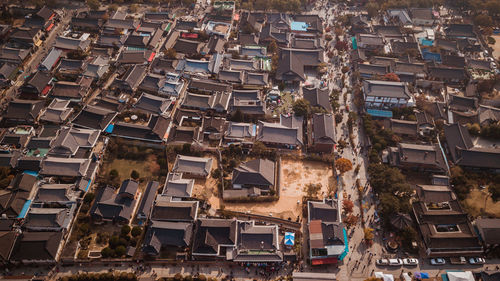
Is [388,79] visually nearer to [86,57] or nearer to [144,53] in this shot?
[144,53]

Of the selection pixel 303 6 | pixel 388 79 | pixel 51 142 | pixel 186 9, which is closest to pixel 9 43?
pixel 51 142

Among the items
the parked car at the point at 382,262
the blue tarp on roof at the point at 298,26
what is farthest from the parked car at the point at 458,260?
the blue tarp on roof at the point at 298,26

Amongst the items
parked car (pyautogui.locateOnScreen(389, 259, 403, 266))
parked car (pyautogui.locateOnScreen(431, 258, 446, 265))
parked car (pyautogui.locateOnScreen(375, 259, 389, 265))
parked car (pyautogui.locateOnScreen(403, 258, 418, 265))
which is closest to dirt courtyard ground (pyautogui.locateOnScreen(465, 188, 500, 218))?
parked car (pyautogui.locateOnScreen(431, 258, 446, 265))

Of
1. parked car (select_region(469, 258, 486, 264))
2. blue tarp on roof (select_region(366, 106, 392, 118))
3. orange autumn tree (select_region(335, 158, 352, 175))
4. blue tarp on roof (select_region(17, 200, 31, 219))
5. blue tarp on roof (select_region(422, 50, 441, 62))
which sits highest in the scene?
blue tarp on roof (select_region(422, 50, 441, 62))

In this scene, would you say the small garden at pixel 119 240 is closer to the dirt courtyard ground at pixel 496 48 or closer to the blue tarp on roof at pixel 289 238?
the blue tarp on roof at pixel 289 238

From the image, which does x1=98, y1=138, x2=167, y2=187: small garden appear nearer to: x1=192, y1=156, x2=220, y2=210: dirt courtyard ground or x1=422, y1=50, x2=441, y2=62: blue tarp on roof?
x1=192, y1=156, x2=220, y2=210: dirt courtyard ground
